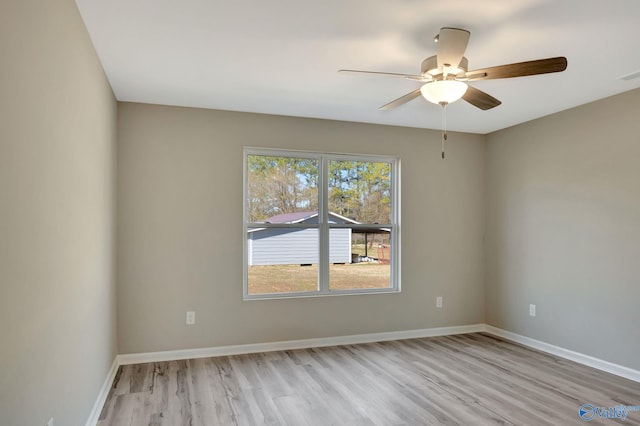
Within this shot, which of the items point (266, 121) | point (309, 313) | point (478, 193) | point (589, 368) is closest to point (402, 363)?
point (309, 313)

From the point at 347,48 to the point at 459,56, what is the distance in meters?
0.75

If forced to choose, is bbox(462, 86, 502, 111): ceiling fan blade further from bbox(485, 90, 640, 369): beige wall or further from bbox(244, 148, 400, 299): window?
bbox(244, 148, 400, 299): window

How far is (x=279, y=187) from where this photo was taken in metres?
4.46

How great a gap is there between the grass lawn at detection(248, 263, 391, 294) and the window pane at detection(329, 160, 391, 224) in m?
0.57

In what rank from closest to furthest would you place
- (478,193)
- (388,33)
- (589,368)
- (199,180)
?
(388,33), (589,368), (199,180), (478,193)

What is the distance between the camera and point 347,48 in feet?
8.89

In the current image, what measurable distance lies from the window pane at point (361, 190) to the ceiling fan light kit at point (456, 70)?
2.01 m

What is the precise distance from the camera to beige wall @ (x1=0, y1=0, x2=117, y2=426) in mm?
1337

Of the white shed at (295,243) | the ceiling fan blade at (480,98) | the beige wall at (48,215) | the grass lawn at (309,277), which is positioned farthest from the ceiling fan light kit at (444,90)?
the grass lawn at (309,277)

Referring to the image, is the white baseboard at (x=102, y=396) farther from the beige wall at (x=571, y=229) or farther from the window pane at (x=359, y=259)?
the beige wall at (x=571, y=229)

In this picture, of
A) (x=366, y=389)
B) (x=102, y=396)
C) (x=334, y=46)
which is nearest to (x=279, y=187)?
(x=334, y=46)

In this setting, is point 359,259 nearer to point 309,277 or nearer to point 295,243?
point 309,277

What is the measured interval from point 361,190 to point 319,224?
66 centimetres

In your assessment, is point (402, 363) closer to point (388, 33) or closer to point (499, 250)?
point (499, 250)
